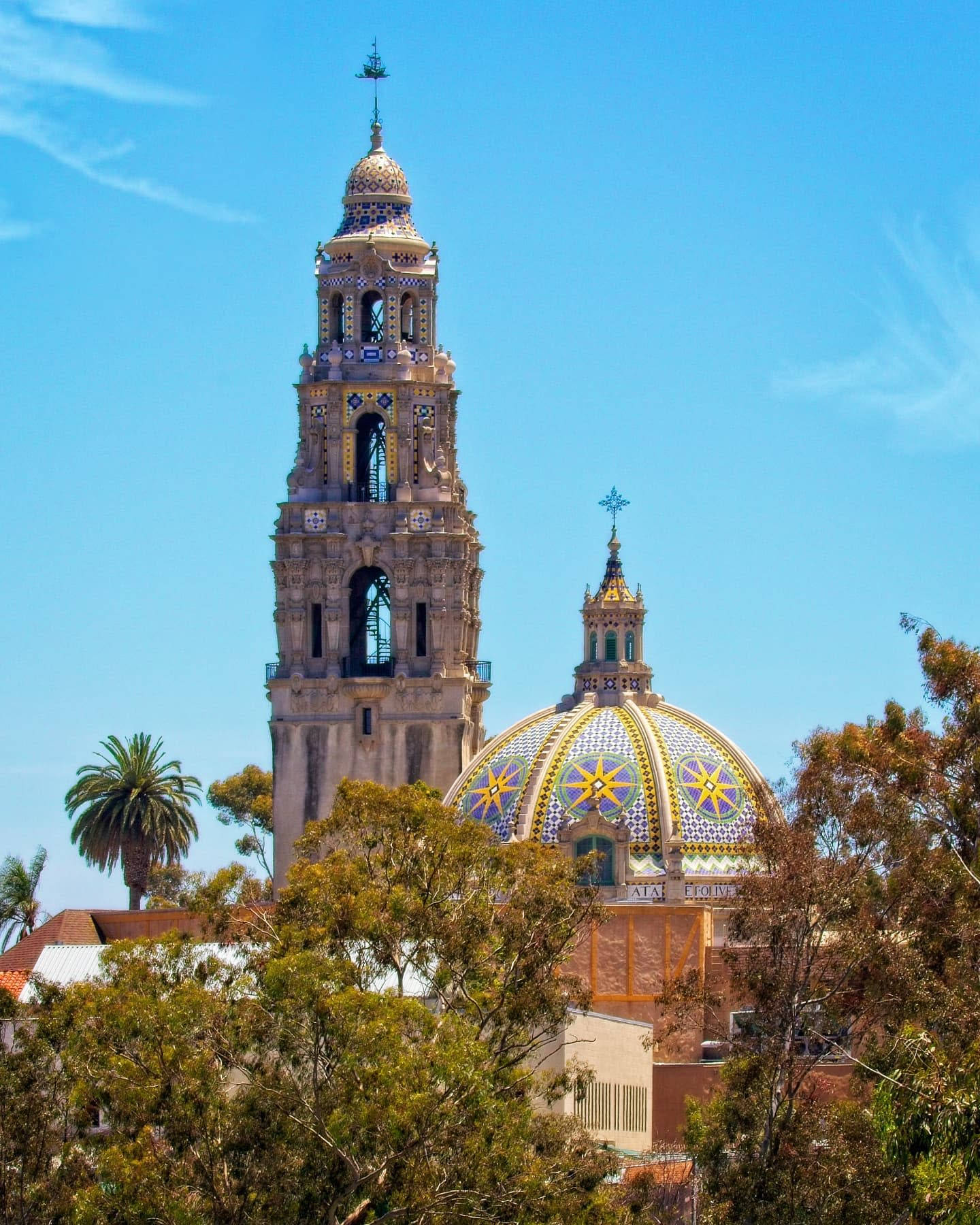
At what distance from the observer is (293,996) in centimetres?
4178

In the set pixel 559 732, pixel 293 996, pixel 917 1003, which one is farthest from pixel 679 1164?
pixel 559 732

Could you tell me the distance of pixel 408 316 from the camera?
7988 centimetres

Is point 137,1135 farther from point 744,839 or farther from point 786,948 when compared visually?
point 744,839

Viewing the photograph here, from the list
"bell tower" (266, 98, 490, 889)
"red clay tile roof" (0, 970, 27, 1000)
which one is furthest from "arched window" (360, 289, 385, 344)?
"red clay tile roof" (0, 970, 27, 1000)

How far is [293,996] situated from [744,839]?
22.5m

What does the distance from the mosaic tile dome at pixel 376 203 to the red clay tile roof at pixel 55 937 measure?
20010mm

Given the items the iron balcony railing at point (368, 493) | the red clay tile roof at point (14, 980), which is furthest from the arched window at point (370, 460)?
the red clay tile roof at point (14, 980)

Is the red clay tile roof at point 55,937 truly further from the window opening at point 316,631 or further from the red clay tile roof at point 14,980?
the window opening at point 316,631

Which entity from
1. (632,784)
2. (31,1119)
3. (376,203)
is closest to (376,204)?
(376,203)

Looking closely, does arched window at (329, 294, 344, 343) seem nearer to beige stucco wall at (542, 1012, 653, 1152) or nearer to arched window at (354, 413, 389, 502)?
arched window at (354, 413, 389, 502)

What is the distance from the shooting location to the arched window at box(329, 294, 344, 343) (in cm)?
7938

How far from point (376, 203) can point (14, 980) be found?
26.3 m

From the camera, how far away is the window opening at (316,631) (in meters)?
A: 78.0

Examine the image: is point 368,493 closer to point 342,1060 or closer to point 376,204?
point 376,204
